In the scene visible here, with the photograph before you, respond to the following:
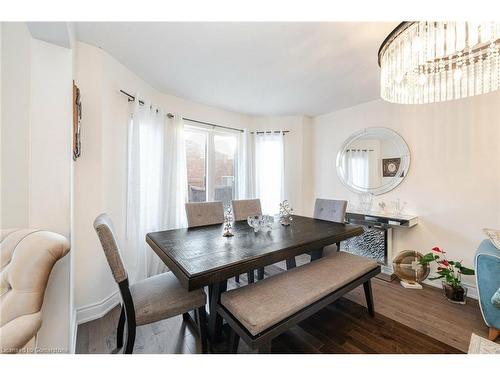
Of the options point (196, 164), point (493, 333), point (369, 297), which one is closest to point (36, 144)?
point (196, 164)

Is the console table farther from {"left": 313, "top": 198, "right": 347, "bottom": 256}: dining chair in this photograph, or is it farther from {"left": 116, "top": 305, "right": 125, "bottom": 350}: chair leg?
{"left": 116, "top": 305, "right": 125, "bottom": 350}: chair leg

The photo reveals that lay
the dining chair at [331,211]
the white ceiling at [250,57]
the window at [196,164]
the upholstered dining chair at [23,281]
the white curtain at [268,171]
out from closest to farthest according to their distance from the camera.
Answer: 1. the upholstered dining chair at [23,281]
2. the white ceiling at [250,57]
3. the dining chair at [331,211]
4. the window at [196,164]
5. the white curtain at [268,171]

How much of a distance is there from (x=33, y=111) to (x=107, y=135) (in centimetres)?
73

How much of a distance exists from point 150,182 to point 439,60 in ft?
8.95

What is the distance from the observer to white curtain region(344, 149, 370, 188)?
9.45ft

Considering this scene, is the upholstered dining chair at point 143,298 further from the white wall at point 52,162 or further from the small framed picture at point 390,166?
the small framed picture at point 390,166

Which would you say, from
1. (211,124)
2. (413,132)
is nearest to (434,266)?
(413,132)

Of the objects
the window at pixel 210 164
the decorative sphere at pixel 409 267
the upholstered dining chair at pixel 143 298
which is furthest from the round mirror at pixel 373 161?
the upholstered dining chair at pixel 143 298

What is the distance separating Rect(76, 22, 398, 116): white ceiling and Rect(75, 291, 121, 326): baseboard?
229cm

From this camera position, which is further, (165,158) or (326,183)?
(326,183)

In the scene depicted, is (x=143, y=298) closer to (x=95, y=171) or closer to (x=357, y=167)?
(x=95, y=171)

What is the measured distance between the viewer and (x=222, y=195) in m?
3.25

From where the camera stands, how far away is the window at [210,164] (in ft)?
9.52
